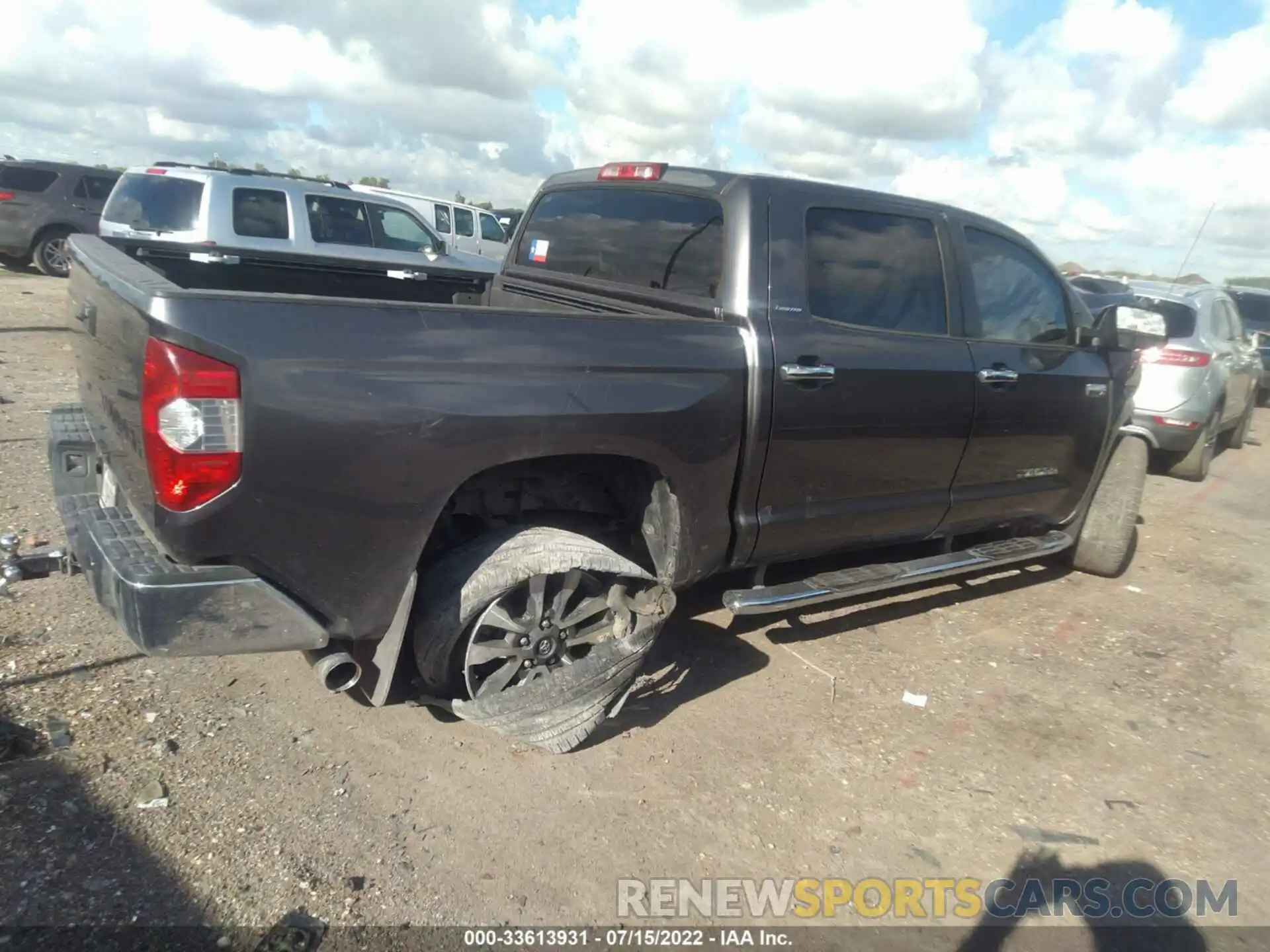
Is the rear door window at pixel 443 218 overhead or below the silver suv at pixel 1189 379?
overhead

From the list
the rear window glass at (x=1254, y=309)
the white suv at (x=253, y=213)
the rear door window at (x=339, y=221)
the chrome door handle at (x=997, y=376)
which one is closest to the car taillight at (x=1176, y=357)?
the chrome door handle at (x=997, y=376)

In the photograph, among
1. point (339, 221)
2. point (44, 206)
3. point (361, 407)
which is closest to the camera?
point (361, 407)

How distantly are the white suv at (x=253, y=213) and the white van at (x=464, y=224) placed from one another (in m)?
6.52

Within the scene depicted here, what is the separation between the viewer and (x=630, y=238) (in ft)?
13.1

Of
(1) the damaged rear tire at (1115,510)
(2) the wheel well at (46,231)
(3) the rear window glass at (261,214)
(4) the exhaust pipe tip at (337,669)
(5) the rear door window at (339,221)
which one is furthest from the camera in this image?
(2) the wheel well at (46,231)

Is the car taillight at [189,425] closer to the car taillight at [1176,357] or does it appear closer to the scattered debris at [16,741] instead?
the scattered debris at [16,741]

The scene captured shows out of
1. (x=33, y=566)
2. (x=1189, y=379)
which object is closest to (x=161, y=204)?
(x=33, y=566)

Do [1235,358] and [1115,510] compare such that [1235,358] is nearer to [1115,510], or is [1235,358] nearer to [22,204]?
[1115,510]

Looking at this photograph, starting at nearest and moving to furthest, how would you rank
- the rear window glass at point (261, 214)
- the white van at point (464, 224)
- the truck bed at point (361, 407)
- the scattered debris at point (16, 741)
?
1. the truck bed at point (361, 407)
2. the scattered debris at point (16, 741)
3. the rear window glass at point (261, 214)
4. the white van at point (464, 224)

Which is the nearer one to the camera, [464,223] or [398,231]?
[398,231]

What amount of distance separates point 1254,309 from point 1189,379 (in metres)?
7.73

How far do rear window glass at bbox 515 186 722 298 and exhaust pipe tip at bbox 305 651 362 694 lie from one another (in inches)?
72.4

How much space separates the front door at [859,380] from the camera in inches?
139

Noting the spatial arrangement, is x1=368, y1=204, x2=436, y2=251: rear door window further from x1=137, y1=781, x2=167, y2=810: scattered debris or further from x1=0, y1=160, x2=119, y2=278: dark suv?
x1=137, y1=781, x2=167, y2=810: scattered debris
